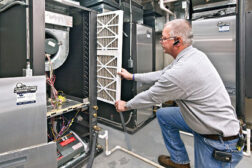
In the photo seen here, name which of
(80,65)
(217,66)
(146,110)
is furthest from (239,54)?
(80,65)

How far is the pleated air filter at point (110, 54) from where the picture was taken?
6.12 feet

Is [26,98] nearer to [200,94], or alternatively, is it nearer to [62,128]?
[62,128]

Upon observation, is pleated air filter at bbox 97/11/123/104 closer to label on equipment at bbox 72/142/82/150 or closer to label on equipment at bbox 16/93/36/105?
label on equipment at bbox 72/142/82/150

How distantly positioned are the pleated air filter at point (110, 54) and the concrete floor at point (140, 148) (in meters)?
0.52

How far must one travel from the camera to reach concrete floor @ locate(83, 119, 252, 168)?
5.19 feet

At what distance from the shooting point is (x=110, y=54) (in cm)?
199

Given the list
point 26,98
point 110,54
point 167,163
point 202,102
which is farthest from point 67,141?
point 202,102

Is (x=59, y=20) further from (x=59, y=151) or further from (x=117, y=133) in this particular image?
(x=117, y=133)

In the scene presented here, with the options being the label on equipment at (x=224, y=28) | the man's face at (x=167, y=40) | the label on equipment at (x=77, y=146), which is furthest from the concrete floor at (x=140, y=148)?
the label on equipment at (x=224, y=28)

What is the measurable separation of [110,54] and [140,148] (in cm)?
120

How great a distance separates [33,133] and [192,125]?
3.56ft

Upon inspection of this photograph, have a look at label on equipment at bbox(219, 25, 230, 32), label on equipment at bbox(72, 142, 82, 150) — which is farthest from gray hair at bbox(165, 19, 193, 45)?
label on equipment at bbox(72, 142, 82, 150)

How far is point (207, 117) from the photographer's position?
1127mm

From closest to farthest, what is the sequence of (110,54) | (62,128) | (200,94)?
(200,94)
(62,128)
(110,54)
